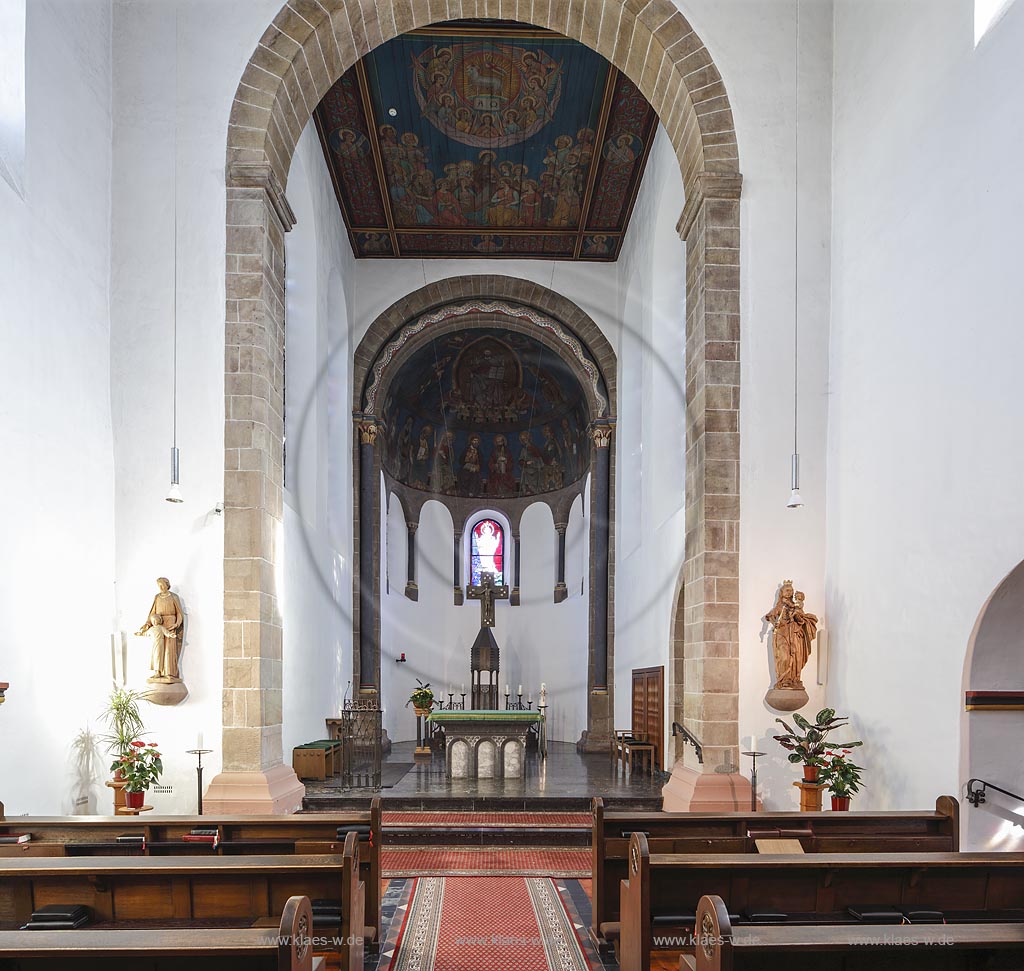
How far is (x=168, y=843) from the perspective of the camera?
583 cm

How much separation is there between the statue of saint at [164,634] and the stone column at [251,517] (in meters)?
0.44

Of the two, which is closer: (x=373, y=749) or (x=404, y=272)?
(x=373, y=749)

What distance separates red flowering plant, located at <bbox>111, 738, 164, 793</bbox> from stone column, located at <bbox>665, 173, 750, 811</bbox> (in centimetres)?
472

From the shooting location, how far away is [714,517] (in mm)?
9266

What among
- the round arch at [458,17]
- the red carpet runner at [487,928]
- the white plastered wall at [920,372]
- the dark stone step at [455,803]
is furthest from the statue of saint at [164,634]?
the white plastered wall at [920,372]

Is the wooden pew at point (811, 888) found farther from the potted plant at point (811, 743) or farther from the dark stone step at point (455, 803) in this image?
the dark stone step at point (455, 803)

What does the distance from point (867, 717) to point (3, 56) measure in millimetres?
8778

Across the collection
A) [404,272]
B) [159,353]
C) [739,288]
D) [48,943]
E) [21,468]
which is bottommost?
[48,943]

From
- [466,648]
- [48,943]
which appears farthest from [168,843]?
[466,648]

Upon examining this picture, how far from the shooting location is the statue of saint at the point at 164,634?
28.6ft

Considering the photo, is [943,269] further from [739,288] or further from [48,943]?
[48,943]

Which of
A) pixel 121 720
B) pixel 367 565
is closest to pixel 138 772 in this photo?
pixel 121 720

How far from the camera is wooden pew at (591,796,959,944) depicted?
231 inches

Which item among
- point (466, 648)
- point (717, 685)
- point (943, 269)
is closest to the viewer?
point (943, 269)
